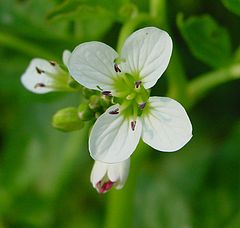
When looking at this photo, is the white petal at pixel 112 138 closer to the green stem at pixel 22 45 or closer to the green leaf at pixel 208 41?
the green leaf at pixel 208 41

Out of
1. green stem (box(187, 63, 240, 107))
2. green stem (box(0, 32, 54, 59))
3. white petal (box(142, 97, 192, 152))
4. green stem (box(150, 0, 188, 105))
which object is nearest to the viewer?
white petal (box(142, 97, 192, 152))

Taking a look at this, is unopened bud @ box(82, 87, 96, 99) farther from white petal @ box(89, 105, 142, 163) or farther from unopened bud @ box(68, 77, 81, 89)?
white petal @ box(89, 105, 142, 163)

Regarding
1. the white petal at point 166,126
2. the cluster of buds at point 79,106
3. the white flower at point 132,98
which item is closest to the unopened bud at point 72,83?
the cluster of buds at point 79,106

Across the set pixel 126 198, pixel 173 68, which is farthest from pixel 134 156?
pixel 173 68

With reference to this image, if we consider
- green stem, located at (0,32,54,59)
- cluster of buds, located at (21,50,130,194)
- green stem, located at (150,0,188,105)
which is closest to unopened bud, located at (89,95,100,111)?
cluster of buds, located at (21,50,130,194)

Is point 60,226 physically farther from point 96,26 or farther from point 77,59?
point 77,59

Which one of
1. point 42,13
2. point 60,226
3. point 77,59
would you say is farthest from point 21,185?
point 77,59
